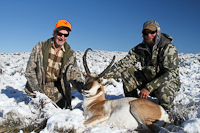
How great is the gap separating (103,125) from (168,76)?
2.11 meters

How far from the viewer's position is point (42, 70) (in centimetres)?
443

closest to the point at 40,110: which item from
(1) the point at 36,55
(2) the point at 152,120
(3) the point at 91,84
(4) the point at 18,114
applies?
(4) the point at 18,114

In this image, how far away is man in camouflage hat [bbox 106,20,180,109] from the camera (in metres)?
3.88

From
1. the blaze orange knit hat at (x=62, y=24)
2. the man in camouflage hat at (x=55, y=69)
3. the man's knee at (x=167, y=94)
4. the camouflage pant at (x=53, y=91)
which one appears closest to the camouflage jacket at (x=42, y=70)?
the man in camouflage hat at (x=55, y=69)

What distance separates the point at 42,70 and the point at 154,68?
3.35 m

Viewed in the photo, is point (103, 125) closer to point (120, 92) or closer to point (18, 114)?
point (18, 114)

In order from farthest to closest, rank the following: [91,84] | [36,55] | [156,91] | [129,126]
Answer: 1. [36,55]
2. [156,91]
3. [91,84]
4. [129,126]

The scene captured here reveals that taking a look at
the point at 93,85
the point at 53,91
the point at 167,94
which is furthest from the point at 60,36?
the point at 167,94

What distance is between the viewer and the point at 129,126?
3.12 m

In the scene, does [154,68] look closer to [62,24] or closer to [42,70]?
[62,24]

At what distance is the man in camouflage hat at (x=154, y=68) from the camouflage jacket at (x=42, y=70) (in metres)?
1.23

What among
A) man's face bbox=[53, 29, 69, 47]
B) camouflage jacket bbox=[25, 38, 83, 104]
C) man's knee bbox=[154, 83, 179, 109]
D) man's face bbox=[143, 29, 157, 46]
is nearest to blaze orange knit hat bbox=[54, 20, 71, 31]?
man's face bbox=[53, 29, 69, 47]

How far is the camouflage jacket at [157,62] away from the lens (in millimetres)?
3891

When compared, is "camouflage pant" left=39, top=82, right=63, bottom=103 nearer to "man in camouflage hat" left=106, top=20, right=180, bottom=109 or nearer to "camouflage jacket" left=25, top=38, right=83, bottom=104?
"camouflage jacket" left=25, top=38, right=83, bottom=104
